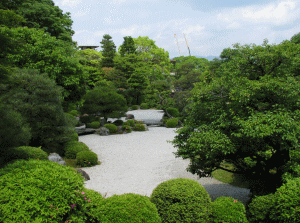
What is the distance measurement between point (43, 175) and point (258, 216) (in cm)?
459

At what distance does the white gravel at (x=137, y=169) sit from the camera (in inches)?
315

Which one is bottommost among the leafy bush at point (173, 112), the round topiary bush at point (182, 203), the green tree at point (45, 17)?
the leafy bush at point (173, 112)

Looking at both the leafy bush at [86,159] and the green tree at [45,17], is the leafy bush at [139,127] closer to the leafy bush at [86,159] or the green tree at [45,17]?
the leafy bush at [86,159]

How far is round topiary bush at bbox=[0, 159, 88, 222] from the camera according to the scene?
11.2 ft

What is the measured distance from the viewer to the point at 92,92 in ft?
67.4

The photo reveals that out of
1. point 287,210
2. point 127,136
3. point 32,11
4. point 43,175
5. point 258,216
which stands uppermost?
point 32,11

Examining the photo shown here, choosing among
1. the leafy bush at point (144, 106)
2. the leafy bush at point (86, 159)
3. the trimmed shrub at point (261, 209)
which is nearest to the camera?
the trimmed shrub at point (261, 209)

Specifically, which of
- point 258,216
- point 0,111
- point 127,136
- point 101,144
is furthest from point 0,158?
point 127,136

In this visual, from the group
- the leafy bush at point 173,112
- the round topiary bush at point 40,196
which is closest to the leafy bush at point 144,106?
the leafy bush at point 173,112

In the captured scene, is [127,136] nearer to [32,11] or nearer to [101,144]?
[101,144]

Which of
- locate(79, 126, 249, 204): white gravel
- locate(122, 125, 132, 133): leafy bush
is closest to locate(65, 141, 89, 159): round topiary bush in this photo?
locate(79, 126, 249, 204): white gravel

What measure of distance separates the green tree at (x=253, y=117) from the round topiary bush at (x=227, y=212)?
114cm

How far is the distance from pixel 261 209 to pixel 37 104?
9.41 metres

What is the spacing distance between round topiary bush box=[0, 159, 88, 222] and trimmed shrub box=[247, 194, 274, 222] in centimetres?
378
